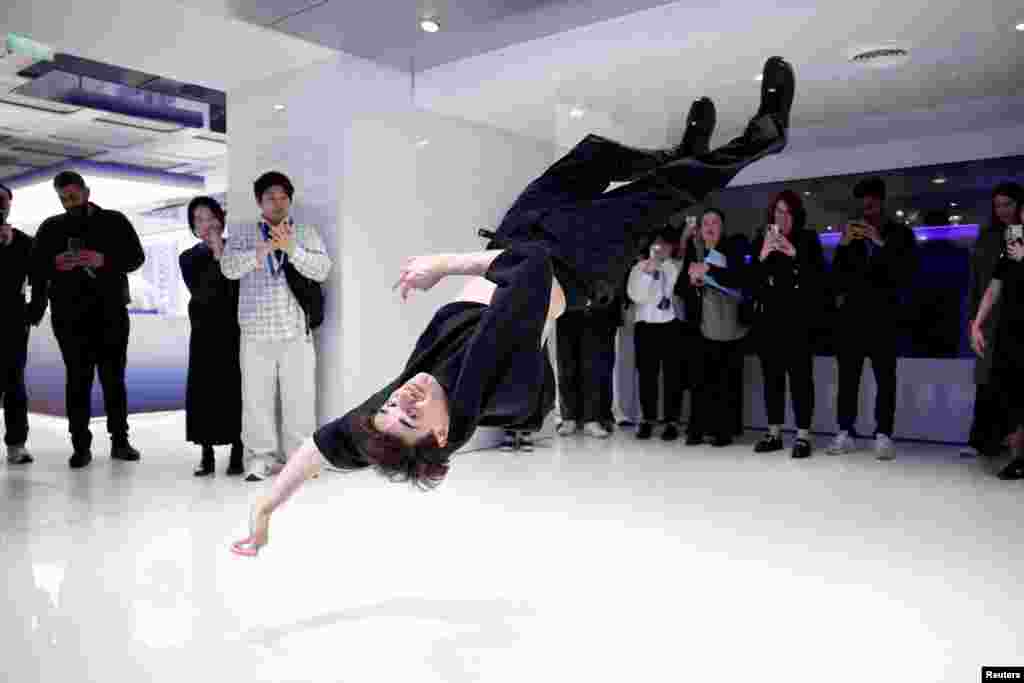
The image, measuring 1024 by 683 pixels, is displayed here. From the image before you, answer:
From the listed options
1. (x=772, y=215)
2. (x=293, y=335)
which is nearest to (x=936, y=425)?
(x=772, y=215)

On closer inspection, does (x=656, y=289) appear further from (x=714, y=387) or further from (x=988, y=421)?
(x=988, y=421)

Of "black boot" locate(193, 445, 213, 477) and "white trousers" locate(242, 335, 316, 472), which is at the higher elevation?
"white trousers" locate(242, 335, 316, 472)

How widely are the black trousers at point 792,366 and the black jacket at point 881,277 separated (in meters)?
0.30

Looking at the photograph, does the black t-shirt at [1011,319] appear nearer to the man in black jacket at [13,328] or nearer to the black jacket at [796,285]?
the black jacket at [796,285]

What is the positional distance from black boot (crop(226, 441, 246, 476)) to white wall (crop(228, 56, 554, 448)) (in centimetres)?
52

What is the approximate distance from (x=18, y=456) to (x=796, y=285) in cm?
455

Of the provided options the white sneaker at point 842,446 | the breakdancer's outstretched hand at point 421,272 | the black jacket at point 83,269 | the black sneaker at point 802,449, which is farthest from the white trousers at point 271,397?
the white sneaker at point 842,446

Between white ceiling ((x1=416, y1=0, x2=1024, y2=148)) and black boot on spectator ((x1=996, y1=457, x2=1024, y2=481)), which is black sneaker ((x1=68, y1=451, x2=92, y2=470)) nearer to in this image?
white ceiling ((x1=416, y1=0, x2=1024, y2=148))

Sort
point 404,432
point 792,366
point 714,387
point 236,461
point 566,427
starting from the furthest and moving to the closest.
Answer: point 566,427, point 714,387, point 792,366, point 236,461, point 404,432


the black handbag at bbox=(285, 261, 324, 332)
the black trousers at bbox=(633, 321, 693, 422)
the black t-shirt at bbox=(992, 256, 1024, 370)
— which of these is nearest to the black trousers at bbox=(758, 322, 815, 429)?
the black trousers at bbox=(633, 321, 693, 422)

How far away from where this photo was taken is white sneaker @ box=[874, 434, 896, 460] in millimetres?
4289

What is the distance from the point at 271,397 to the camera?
3916mm

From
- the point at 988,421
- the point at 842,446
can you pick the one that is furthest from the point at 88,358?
the point at 988,421

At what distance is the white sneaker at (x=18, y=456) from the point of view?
4.33m
